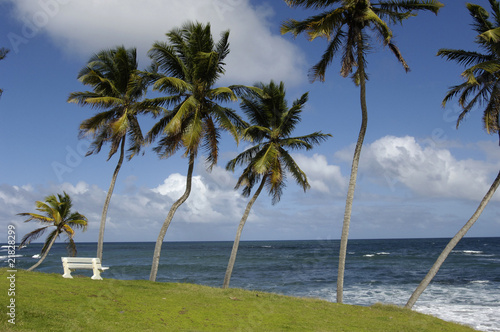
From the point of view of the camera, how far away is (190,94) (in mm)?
16984

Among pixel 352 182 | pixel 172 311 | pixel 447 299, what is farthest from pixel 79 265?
pixel 447 299

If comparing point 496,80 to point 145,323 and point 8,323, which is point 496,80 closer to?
point 145,323

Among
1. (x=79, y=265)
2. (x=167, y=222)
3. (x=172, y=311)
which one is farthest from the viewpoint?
(x=167, y=222)

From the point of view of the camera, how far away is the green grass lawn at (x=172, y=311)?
8.54 metres

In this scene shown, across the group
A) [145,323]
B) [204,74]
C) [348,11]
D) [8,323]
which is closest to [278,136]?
[204,74]

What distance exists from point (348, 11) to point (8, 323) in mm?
13455

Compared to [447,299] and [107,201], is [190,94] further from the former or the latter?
[447,299]

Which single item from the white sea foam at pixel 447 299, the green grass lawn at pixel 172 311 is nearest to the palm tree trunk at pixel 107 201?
the green grass lawn at pixel 172 311

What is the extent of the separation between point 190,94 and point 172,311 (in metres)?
9.42

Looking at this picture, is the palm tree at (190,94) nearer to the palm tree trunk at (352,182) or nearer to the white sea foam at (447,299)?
the palm tree trunk at (352,182)

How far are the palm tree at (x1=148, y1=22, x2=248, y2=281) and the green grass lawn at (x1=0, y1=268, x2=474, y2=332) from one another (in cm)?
414

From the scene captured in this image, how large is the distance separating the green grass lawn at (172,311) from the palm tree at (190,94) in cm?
414

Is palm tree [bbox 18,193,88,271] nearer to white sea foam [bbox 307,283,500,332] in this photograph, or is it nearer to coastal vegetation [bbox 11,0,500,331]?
coastal vegetation [bbox 11,0,500,331]

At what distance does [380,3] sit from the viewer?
14.4 meters
